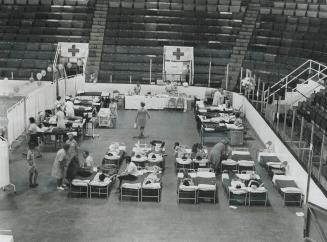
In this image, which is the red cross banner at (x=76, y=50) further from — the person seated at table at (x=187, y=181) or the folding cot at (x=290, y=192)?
the folding cot at (x=290, y=192)

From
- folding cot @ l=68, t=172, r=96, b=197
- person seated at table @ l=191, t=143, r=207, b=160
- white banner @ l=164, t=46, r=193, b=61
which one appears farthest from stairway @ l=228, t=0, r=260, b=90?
folding cot @ l=68, t=172, r=96, b=197

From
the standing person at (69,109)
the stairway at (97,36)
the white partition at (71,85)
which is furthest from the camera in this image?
the stairway at (97,36)

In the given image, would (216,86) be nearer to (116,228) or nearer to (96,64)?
(96,64)

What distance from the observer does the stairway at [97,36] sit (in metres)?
33.8

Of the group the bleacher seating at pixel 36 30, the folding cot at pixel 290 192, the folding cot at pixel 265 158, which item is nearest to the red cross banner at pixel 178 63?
the bleacher seating at pixel 36 30

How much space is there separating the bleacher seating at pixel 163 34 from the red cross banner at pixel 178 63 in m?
0.55

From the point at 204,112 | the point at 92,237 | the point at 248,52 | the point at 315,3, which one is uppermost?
the point at 315,3

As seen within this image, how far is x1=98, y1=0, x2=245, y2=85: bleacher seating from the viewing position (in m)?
33.7

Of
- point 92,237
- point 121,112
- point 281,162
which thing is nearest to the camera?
point 92,237

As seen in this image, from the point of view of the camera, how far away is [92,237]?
13.6 meters

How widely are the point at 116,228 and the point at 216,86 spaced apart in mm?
18986

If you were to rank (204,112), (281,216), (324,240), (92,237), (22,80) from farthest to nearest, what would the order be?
(22,80), (204,112), (281,216), (92,237), (324,240)

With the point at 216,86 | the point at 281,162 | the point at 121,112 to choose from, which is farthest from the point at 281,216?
the point at 216,86

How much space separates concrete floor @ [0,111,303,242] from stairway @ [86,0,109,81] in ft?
53.8
